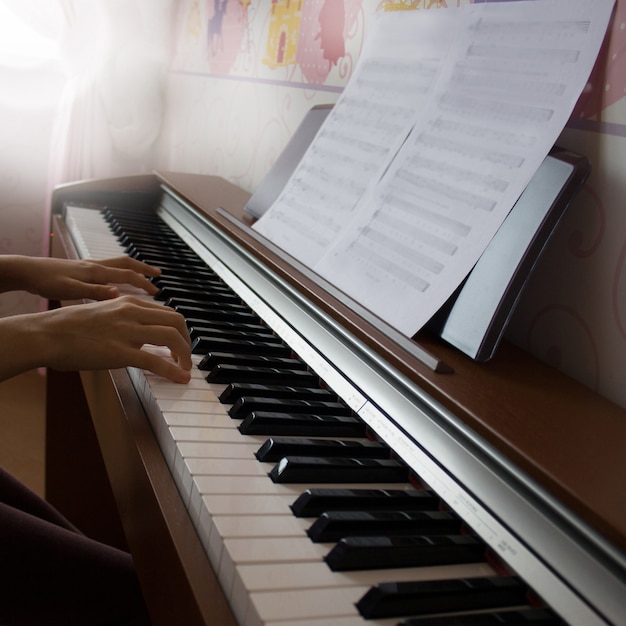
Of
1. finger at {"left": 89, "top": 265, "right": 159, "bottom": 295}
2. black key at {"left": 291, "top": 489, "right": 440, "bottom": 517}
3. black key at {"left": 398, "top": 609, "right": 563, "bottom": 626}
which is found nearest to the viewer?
black key at {"left": 398, "top": 609, "right": 563, "bottom": 626}

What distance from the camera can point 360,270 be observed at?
108 cm

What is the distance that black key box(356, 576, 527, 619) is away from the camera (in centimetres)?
58

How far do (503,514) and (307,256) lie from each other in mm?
642

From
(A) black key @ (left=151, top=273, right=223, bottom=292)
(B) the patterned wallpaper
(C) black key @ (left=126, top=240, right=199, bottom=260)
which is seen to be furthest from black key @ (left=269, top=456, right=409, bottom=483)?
(C) black key @ (left=126, top=240, right=199, bottom=260)

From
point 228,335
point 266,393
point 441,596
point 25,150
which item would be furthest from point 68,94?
point 441,596

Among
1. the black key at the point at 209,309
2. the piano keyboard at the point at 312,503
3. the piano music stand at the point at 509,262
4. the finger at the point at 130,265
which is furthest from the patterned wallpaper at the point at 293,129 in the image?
the finger at the point at 130,265

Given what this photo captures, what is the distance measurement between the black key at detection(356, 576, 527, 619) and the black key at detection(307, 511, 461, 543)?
0.27ft

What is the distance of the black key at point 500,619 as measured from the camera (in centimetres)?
57

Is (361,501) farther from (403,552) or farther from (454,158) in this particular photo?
(454,158)

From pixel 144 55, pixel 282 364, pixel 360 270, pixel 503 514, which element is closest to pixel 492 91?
pixel 360 270

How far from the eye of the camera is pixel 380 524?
0.69 metres

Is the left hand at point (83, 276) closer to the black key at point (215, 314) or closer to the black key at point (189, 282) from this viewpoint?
the black key at point (189, 282)

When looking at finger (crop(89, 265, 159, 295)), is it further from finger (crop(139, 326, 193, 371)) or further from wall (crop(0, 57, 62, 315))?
→ wall (crop(0, 57, 62, 315))

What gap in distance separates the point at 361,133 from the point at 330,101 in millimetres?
504
